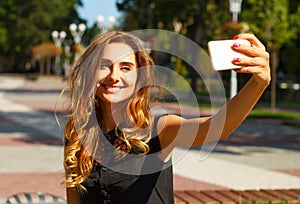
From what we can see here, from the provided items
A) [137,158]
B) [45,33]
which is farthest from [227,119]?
[45,33]

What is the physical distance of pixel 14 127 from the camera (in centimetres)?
1420

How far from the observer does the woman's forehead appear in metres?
1.97

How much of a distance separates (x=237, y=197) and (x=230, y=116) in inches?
118

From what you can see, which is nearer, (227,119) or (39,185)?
(227,119)

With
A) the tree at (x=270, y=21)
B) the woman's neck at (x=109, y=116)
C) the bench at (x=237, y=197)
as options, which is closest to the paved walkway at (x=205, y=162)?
the bench at (x=237, y=197)

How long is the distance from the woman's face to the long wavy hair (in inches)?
0.7

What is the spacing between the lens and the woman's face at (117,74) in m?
1.90

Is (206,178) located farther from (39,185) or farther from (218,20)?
(218,20)

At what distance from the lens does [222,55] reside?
1452mm

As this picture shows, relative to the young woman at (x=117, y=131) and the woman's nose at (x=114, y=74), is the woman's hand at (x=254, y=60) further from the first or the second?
the woman's nose at (x=114, y=74)

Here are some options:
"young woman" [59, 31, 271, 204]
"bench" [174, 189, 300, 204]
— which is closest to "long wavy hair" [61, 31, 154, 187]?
"young woman" [59, 31, 271, 204]

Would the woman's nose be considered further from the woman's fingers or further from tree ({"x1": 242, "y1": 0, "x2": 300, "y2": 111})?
tree ({"x1": 242, "y1": 0, "x2": 300, "y2": 111})

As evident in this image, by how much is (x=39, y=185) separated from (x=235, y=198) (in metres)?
3.32

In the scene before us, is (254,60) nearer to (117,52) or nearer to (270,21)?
(117,52)
